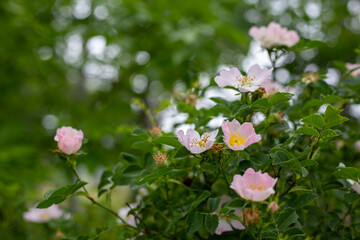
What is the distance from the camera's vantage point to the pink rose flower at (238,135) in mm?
655

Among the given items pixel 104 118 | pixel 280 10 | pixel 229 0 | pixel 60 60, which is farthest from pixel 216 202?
pixel 280 10

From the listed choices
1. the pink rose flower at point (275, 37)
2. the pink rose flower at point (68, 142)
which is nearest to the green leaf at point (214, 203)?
Result: the pink rose flower at point (68, 142)

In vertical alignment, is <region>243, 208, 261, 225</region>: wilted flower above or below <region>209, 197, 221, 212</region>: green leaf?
above

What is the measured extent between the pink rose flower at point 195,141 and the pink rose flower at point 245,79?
0.45 feet

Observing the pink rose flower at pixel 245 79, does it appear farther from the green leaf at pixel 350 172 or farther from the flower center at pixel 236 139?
the green leaf at pixel 350 172

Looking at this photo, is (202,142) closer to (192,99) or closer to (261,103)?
(261,103)

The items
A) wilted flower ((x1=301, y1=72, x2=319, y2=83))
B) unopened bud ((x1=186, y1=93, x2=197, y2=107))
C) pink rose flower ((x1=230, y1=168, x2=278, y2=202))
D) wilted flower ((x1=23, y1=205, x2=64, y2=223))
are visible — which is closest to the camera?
pink rose flower ((x1=230, y1=168, x2=278, y2=202))

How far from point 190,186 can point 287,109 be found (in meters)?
0.37

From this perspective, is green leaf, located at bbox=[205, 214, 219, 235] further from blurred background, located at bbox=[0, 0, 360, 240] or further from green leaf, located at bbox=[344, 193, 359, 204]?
blurred background, located at bbox=[0, 0, 360, 240]

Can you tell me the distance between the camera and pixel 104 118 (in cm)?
236

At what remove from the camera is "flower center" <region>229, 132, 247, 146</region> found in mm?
661

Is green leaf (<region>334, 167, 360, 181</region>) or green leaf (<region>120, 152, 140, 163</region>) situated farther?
green leaf (<region>120, 152, 140, 163</region>)

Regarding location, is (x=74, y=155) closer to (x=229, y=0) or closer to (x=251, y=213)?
(x=251, y=213)

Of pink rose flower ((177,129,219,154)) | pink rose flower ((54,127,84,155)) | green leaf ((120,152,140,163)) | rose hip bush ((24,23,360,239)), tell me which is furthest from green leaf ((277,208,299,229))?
pink rose flower ((54,127,84,155))
